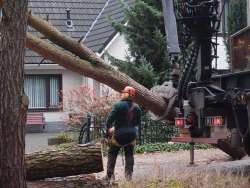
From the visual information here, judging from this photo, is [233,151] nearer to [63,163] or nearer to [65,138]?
[63,163]

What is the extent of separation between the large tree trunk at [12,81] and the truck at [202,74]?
3.72 m

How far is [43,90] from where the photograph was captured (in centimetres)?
2642

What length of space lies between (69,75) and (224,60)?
29.4ft

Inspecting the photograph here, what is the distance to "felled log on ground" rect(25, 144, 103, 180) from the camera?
895 centimetres

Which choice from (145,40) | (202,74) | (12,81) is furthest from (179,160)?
(12,81)

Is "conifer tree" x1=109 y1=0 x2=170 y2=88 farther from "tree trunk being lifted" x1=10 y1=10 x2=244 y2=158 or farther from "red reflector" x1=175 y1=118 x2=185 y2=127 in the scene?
"red reflector" x1=175 y1=118 x2=185 y2=127

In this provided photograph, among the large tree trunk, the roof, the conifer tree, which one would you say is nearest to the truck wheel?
the large tree trunk

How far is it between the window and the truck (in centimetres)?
1620

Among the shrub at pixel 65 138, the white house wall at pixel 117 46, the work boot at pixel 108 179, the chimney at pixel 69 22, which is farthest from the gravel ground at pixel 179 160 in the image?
the chimney at pixel 69 22

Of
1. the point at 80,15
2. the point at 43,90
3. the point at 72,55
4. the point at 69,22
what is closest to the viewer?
the point at 72,55

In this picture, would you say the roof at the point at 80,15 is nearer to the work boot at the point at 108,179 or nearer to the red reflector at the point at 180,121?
the red reflector at the point at 180,121

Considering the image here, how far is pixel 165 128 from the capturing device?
16125mm

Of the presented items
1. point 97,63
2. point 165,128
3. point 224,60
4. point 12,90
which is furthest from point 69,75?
point 12,90

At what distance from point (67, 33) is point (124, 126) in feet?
54.7
